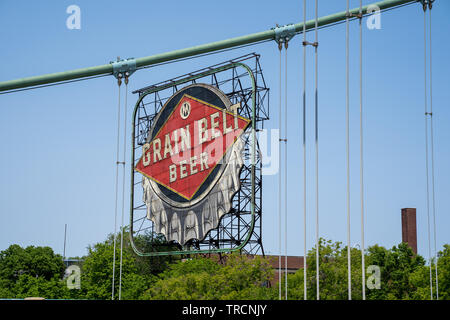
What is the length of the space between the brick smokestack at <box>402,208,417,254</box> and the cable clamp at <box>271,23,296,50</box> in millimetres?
34515

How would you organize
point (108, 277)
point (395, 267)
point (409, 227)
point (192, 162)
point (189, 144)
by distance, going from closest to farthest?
point (192, 162), point (189, 144), point (108, 277), point (395, 267), point (409, 227)

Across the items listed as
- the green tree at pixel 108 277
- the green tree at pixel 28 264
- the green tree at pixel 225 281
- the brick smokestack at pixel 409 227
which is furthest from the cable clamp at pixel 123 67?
the brick smokestack at pixel 409 227

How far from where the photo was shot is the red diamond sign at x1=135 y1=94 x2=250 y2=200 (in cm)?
3766

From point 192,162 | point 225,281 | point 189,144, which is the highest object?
point 189,144

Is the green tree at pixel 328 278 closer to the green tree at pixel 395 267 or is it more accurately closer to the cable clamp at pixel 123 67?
the green tree at pixel 395 267

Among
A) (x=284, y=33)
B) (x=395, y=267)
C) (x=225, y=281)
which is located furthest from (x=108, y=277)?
(x=284, y=33)

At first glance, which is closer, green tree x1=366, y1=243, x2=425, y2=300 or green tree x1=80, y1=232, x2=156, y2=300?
green tree x1=80, y1=232, x2=156, y2=300

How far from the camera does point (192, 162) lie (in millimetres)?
40000

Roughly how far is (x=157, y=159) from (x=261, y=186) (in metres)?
11.6

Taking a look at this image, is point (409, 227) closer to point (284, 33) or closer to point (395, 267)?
point (395, 267)

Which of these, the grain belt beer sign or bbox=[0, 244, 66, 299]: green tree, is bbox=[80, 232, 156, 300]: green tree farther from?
bbox=[0, 244, 66, 299]: green tree

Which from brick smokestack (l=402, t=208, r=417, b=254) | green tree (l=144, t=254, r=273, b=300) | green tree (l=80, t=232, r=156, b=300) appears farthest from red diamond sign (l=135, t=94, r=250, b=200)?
brick smokestack (l=402, t=208, r=417, b=254)

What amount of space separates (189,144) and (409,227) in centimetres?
2966
